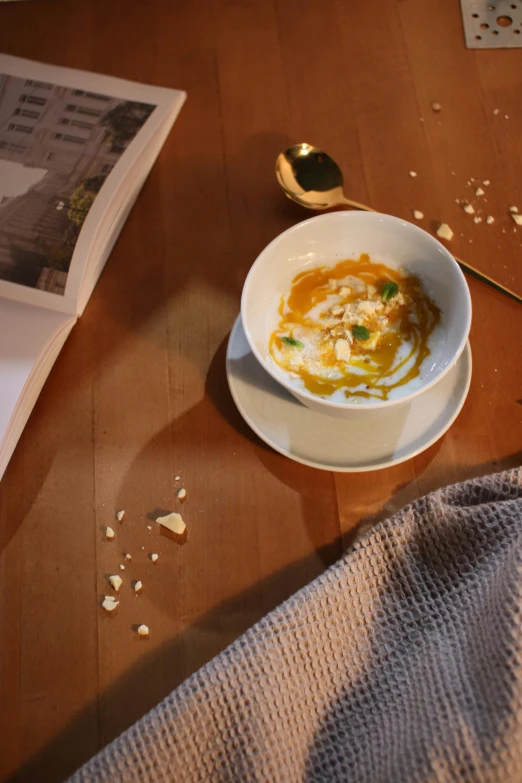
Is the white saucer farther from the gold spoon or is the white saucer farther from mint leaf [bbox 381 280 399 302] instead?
the gold spoon

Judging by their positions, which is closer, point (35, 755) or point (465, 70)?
point (35, 755)

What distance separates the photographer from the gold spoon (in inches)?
28.3

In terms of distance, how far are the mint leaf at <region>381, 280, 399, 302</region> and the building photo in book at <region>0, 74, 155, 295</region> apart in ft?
1.05

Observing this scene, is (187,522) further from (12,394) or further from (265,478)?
(12,394)

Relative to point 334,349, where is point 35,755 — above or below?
below

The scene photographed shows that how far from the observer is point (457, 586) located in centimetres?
53

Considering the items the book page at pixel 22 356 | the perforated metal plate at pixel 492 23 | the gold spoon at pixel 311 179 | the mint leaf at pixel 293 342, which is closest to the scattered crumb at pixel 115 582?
the book page at pixel 22 356

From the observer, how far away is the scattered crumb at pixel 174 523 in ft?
1.92

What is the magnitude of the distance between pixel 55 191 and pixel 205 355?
0.26 meters

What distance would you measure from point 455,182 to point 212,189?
269 millimetres

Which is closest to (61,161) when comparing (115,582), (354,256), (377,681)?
(354,256)

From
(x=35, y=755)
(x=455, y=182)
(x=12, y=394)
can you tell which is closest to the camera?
(x=35, y=755)

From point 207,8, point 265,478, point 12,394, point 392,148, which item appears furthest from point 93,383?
point 207,8

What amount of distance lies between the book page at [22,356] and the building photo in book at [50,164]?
0.03 meters
